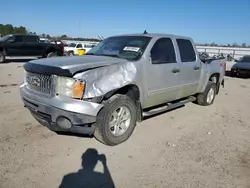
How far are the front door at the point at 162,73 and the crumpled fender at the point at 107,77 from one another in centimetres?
50

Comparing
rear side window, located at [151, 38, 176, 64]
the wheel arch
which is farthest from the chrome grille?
rear side window, located at [151, 38, 176, 64]

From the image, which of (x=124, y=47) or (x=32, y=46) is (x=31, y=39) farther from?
(x=124, y=47)

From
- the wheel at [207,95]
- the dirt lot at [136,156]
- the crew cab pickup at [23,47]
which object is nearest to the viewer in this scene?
the dirt lot at [136,156]

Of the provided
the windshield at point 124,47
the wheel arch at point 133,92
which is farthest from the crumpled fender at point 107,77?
the windshield at point 124,47

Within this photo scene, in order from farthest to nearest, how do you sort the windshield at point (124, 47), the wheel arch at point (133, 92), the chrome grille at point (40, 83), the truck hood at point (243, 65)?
1. the truck hood at point (243, 65)
2. the windshield at point (124, 47)
3. the wheel arch at point (133, 92)
4. the chrome grille at point (40, 83)

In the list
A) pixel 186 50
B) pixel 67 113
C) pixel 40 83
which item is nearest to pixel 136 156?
pixel 67 113

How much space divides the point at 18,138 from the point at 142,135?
7.18 feet

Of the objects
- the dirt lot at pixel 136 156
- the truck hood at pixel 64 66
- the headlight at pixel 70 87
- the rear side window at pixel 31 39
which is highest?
the rear side window at pixel 31 39

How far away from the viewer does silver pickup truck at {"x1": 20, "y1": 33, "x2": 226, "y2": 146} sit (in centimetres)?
334

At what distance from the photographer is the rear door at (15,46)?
639 inches

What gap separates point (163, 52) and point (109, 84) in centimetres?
168

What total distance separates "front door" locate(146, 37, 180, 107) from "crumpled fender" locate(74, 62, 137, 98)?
502mm

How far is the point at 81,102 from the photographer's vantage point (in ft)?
10.8

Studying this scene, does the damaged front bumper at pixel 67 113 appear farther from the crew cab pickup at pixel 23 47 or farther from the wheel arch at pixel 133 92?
the crew cab pickup at pixel 23 47
